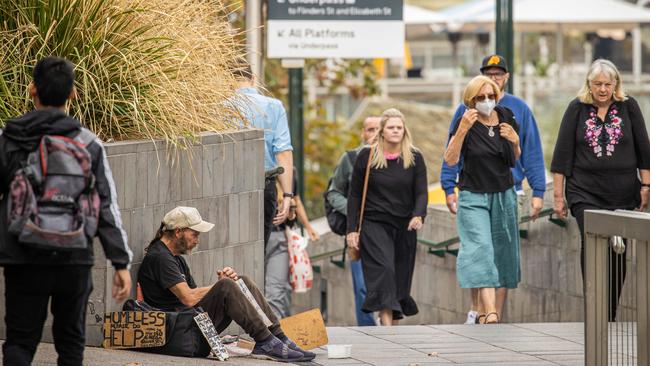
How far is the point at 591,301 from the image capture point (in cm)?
791

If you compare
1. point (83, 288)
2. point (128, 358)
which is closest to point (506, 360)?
point (128, 358)

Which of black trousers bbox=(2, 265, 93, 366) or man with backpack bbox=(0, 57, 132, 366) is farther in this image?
black trousers bbox=(2, 265, 93, 366)

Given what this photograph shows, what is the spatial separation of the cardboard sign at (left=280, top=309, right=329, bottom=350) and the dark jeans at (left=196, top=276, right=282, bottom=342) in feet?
1.73

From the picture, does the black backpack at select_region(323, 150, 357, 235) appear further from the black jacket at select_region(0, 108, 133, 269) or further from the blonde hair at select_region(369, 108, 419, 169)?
the black jacket at select_region(0, 108, 133, 269)

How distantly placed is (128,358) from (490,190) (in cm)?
357

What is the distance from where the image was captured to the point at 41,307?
684 centimetres

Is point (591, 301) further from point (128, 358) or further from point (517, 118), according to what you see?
point (517, 118)

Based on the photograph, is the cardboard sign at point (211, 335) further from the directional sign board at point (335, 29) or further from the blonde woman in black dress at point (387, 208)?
the directional sign board at point (335, 29)

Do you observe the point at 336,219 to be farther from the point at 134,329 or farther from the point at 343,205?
the point at 134,329

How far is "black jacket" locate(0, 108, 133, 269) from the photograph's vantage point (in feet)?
22.1

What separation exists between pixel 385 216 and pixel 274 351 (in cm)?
276

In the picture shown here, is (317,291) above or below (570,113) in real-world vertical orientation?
below

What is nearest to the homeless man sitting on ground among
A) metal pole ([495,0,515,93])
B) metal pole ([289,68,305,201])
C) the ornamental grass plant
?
the ornamental grass plant

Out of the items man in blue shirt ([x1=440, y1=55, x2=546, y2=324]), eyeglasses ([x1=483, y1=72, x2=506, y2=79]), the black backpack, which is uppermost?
eyeglasses ([x1=483, y1=72, x2=506, y2=79])
